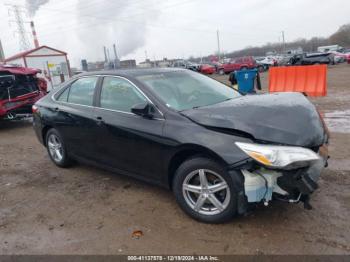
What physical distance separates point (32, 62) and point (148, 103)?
71.5ft

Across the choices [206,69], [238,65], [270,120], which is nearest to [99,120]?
[270,120]

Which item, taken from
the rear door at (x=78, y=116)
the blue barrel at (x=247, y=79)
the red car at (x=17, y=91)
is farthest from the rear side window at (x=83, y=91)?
the blue barrel at (x=247, y=79)

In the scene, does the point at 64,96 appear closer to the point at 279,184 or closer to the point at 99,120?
the point at 99,120

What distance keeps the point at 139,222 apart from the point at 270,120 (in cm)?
171

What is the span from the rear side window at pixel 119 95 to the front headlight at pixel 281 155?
4.82ft

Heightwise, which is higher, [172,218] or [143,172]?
[143,172]

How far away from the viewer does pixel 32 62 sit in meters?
22.7

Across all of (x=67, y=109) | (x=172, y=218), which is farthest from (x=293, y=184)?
(x=67, y=109)

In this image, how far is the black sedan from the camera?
288 centimetres

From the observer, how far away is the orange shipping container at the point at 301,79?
11266 millimetres

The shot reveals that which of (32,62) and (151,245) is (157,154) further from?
(32,62)

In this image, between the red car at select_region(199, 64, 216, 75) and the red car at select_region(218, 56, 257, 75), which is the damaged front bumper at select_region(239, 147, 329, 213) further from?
the red car at select_region(199, 64, 216, 75)

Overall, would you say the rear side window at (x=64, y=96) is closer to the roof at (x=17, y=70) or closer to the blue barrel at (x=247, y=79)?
the roof at (x=17, y=70)

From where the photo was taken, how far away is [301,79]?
1173 centimetres
